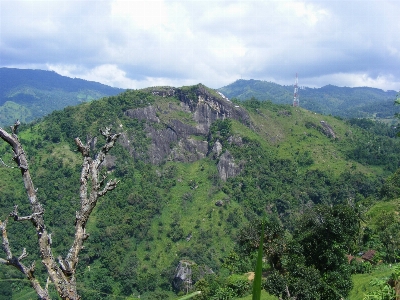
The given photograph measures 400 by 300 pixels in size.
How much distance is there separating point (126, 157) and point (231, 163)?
26.1 meters

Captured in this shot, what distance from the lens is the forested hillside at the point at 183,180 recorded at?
193ft

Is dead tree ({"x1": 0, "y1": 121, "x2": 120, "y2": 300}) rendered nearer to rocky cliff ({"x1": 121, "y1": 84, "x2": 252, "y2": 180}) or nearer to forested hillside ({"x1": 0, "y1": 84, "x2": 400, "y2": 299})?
forested hillside ({"x1": 0, "y1": 84, "x2": 400, "y2": 299})

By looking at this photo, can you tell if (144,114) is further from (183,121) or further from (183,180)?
(183,180)

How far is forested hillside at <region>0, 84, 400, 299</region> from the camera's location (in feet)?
193

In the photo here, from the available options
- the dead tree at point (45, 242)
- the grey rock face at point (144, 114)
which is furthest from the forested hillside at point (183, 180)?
the dead tree at point (45, 242)

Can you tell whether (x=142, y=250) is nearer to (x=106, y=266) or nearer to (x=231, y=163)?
→ (x=106, y=266)

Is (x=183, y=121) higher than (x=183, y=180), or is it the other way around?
(x=183, y=121)

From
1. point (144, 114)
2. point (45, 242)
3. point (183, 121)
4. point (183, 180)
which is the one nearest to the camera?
point (45, 242)

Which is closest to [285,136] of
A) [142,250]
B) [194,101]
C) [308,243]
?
[194,101]

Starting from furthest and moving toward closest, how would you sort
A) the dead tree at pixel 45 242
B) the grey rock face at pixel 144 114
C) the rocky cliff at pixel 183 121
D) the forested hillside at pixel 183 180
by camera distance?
the grey rock face at pixel 144 114 < the rocky cliff at pixel 183 121 < the forested hillside at pixel 183 180 < the dead tree at pixel 45 242

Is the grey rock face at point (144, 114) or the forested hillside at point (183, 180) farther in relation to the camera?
the grey rock face at point (144, 114)

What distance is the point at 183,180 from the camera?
83875 millimetres

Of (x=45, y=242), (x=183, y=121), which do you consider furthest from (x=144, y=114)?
(x=45, y=242)

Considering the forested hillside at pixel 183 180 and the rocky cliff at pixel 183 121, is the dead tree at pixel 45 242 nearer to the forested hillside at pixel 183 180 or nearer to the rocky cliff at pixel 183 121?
the forested hillside at pixel 183 180
